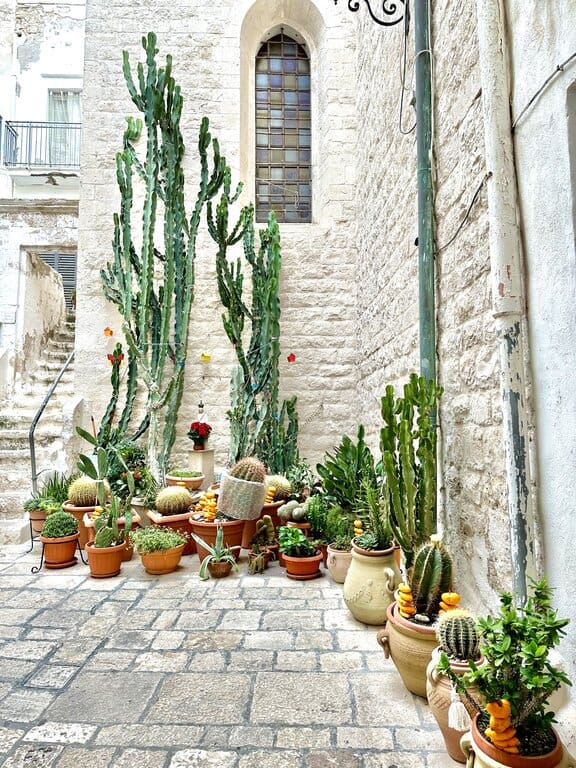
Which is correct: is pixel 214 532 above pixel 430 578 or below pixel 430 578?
below

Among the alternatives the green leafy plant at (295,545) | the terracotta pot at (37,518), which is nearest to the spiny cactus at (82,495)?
the terracotta pot at (37,518)

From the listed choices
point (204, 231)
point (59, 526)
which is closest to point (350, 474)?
point (59, 526)

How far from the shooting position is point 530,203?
5.92ft

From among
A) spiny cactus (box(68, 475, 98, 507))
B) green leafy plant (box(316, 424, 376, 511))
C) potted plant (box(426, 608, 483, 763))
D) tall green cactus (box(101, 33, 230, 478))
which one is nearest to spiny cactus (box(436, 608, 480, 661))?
potted plant (box(426, 608, 483, 763))

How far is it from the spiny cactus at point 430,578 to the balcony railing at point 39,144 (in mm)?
11000

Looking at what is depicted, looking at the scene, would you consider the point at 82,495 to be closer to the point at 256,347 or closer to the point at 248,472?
the point at 248,472

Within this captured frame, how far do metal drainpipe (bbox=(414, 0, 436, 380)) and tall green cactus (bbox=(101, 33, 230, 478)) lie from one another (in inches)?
111

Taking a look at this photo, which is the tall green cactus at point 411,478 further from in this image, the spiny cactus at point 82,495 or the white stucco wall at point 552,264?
the spiny cactus at point 82,495

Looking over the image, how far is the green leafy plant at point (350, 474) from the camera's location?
365cm

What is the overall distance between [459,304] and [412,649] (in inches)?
62.7

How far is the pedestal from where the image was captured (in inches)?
204

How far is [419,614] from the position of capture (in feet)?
6.84

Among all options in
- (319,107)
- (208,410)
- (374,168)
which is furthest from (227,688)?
(319,107)

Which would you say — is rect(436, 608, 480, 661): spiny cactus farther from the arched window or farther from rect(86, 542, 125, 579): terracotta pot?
the arched window
